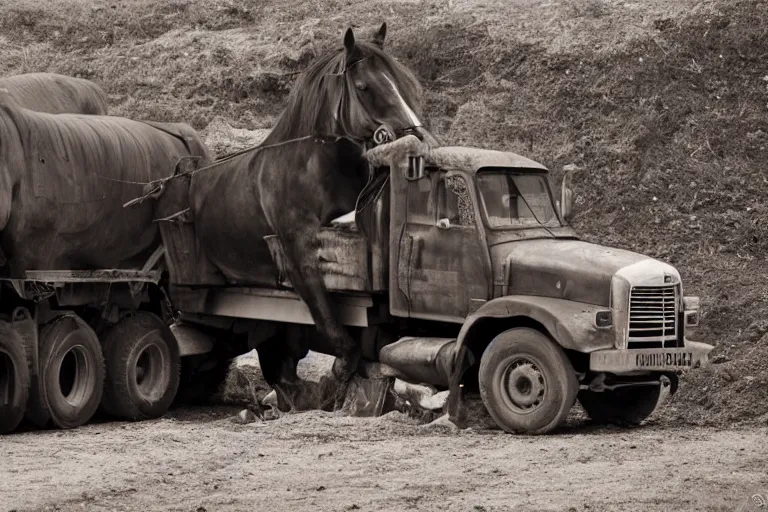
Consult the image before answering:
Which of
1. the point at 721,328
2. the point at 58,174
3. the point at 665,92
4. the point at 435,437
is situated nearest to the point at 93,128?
Result: the point at 58,174

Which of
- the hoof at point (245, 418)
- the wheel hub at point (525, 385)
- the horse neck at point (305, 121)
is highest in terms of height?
the horse neck at point (305, 121)

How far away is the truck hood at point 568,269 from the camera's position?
12008 millimetres

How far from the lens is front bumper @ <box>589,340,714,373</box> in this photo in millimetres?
11797

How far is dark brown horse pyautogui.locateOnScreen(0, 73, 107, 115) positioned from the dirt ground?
12.8 ft

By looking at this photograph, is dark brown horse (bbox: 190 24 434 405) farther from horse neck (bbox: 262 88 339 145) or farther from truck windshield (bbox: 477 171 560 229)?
truck windshield (bbox: 477 171 560 229)

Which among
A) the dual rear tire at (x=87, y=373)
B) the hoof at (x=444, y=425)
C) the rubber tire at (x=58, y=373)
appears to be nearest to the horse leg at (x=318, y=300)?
the hoof at (x=444, y=425)

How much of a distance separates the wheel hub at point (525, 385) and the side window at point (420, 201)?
65.3 inches

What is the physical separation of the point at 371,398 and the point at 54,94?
4968 millimetres

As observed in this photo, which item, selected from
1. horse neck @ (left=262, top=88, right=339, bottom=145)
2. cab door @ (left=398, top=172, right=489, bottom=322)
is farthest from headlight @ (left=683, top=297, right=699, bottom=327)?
horse neck @ (left=262, top=88, right=339, bottom=145)

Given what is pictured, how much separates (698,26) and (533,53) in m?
2.32

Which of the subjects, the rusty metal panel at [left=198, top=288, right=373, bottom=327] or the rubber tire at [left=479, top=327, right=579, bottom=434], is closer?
the rubber tire at [left=479, top=327, right=579, bottom=434]

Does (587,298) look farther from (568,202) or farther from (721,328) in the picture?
(721,328)

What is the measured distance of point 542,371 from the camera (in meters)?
12.0

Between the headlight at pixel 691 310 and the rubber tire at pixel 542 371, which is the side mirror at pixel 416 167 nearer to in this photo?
the rubber tire at pixel 542 371
